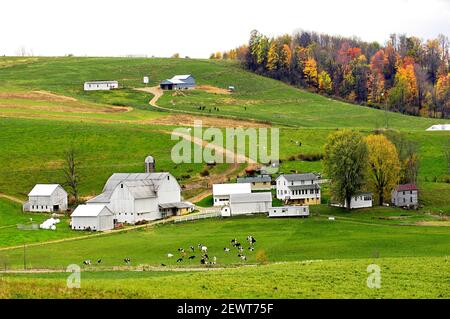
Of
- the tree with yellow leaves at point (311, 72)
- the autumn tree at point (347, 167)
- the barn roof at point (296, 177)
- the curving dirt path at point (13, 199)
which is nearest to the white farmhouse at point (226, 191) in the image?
the barn roof at point (296, 177)

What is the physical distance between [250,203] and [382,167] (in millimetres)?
16990

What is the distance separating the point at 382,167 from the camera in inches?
3511

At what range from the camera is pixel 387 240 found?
64438 millimetres

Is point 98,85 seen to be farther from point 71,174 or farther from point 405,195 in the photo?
point 405,195

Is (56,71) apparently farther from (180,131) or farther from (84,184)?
(84,184)

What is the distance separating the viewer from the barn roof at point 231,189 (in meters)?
89.2

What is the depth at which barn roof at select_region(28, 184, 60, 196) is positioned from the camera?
87.8 meters

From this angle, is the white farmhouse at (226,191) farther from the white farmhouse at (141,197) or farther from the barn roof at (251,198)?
the white farmhouse at (141,197)

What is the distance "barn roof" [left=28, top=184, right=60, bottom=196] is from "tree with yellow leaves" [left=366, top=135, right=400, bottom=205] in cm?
3738

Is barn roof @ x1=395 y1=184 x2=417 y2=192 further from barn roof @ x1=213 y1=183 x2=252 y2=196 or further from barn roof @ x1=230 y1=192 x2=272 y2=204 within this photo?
barn roof @ x1=213 y1=183 x2=252 y2=196

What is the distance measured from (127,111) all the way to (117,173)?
49.1 metres

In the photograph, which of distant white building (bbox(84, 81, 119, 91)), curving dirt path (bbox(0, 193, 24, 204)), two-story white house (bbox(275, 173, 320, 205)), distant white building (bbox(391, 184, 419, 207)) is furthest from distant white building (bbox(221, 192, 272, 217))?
distant white building (bbox(84, 81, 119, 91))

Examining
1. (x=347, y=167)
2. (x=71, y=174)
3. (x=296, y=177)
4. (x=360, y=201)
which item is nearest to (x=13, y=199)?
(x=71, y=174)
